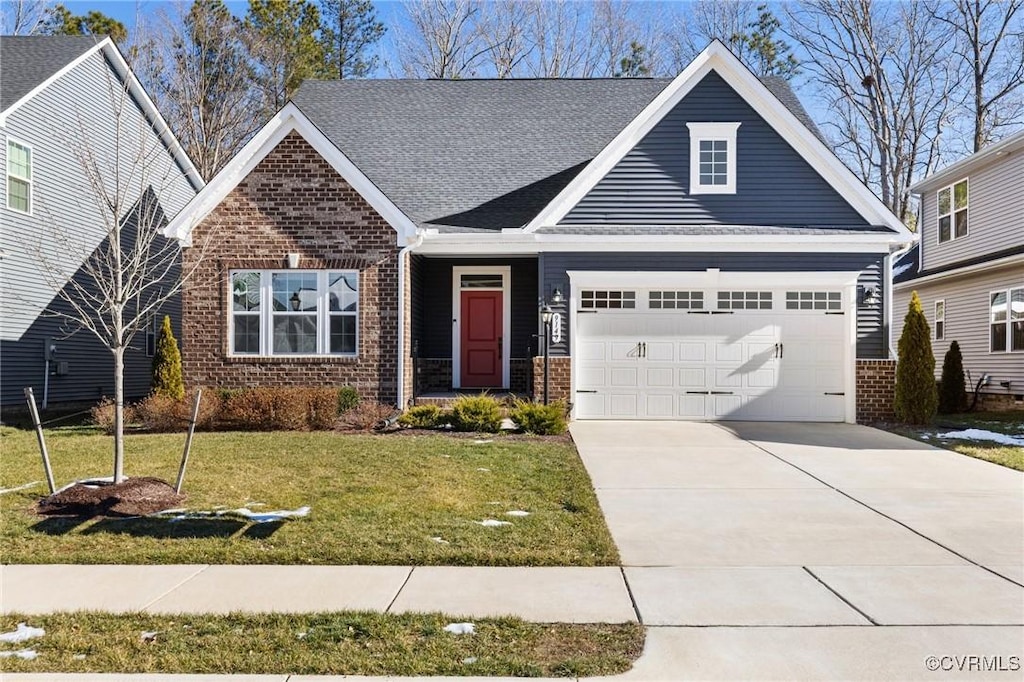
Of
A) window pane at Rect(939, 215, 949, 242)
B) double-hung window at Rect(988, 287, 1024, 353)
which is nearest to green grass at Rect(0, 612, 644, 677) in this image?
double-hung window at Rect(988, 287, 1024, 353)

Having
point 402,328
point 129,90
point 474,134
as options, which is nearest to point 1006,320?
point 474,134

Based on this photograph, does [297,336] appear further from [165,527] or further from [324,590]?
[324,590]

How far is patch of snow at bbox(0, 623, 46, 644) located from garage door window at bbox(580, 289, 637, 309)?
36.0 ft

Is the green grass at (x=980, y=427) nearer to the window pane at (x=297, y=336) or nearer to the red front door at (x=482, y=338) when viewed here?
the red front door at (x=482, y=338)

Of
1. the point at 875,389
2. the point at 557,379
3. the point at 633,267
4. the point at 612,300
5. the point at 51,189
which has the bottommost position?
the point at 875,389

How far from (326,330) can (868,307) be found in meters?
9.80

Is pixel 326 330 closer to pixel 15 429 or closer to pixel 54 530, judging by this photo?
pixel 15 429

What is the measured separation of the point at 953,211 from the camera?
68.4ft

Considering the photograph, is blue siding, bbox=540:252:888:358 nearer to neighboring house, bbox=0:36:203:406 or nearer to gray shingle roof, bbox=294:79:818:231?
gray shingle roof, bbox=294:79:818:231

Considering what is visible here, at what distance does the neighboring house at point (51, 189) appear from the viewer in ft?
51.4

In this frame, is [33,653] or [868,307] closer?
[33,653]

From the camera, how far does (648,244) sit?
14211 millimetres

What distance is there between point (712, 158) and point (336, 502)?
1009cm

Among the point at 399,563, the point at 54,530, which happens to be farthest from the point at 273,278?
the point at 399,563
